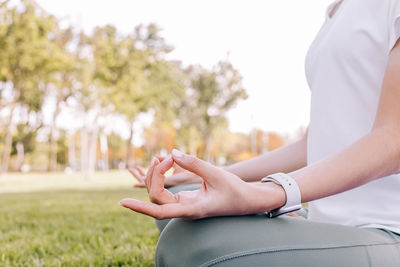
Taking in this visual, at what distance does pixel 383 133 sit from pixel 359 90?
22cm

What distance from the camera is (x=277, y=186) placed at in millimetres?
1000

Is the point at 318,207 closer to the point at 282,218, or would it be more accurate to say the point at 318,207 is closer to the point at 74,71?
the point at 282,218

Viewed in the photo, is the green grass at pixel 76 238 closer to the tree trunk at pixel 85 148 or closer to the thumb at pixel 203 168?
the thumb at pixel 203 168

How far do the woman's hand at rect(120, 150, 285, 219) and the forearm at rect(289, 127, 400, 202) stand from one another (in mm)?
83

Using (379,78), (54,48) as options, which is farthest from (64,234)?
(54,48)

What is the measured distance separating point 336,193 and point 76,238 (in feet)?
10.1

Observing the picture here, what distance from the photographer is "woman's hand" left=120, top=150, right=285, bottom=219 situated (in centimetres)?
92

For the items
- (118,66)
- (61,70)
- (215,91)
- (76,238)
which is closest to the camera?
(76,238)

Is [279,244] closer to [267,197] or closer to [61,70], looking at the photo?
[267,197]

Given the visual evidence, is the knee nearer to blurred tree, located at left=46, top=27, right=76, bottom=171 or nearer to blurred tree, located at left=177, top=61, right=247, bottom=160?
blurred tree, located at left=46, top=27, right=76, bottom=171

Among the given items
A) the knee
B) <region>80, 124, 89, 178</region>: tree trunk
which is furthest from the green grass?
<region>80, 124, 89, 178</region>: tree trunk

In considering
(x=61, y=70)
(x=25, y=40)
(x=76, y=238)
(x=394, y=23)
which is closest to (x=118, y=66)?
(x=61, y=70)

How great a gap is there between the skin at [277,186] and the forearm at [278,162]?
66 cm

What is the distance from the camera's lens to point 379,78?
1.18m
